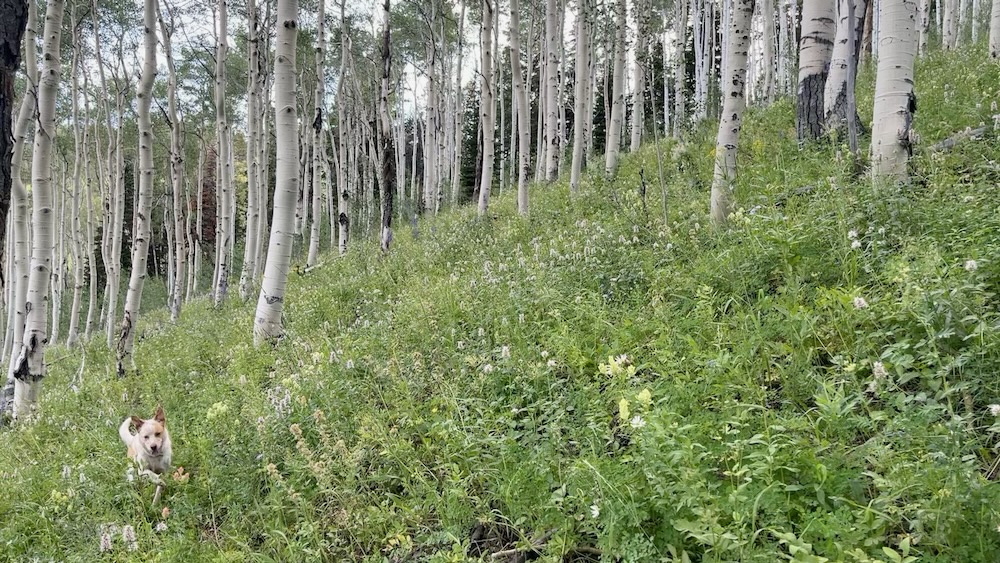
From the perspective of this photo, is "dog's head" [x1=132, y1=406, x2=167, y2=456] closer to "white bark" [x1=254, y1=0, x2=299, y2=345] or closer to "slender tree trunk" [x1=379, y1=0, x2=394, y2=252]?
"white bark" [x1=254, y1=0, x2=299, y2=345]

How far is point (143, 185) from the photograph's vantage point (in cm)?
786

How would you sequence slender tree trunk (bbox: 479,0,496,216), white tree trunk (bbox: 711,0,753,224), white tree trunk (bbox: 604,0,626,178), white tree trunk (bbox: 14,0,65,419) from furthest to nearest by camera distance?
1. slender tree trunk (bbox: 479,0,496,216)
2. white tree trunk (bbox: 604,0,626,178)
3. white tree trunk (bbox: 14,0,65,419)
4. white tree trunk (bbox: 711,0,753,224)

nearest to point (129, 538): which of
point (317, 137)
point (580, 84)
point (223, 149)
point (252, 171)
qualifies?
point (580, 84)

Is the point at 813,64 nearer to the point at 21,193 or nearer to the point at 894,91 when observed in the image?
the point at 894,91

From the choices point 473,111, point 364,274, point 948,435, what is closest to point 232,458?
point 948,435

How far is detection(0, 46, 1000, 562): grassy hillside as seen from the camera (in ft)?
6.17

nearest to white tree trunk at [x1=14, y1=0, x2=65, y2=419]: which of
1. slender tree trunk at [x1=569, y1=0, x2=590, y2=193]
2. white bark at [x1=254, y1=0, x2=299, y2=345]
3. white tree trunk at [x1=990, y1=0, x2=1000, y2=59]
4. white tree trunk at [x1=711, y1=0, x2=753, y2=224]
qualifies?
white bark at [x1=254, y1=0, x2=299, y2=345]

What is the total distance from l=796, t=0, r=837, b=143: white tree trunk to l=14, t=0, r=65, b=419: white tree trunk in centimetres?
Result: 807

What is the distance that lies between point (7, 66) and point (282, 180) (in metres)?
2.99

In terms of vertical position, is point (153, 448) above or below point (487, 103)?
below

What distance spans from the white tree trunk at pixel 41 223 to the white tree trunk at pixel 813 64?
8065 mm

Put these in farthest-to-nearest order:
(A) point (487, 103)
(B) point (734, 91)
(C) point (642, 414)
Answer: (A) point (487, 103) → (B) point (734, 91) → (C) point (642, 414)

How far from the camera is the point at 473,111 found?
37.2 meters

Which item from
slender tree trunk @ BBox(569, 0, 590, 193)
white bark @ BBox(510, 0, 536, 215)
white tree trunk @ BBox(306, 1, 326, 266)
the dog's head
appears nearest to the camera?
the dog's head
